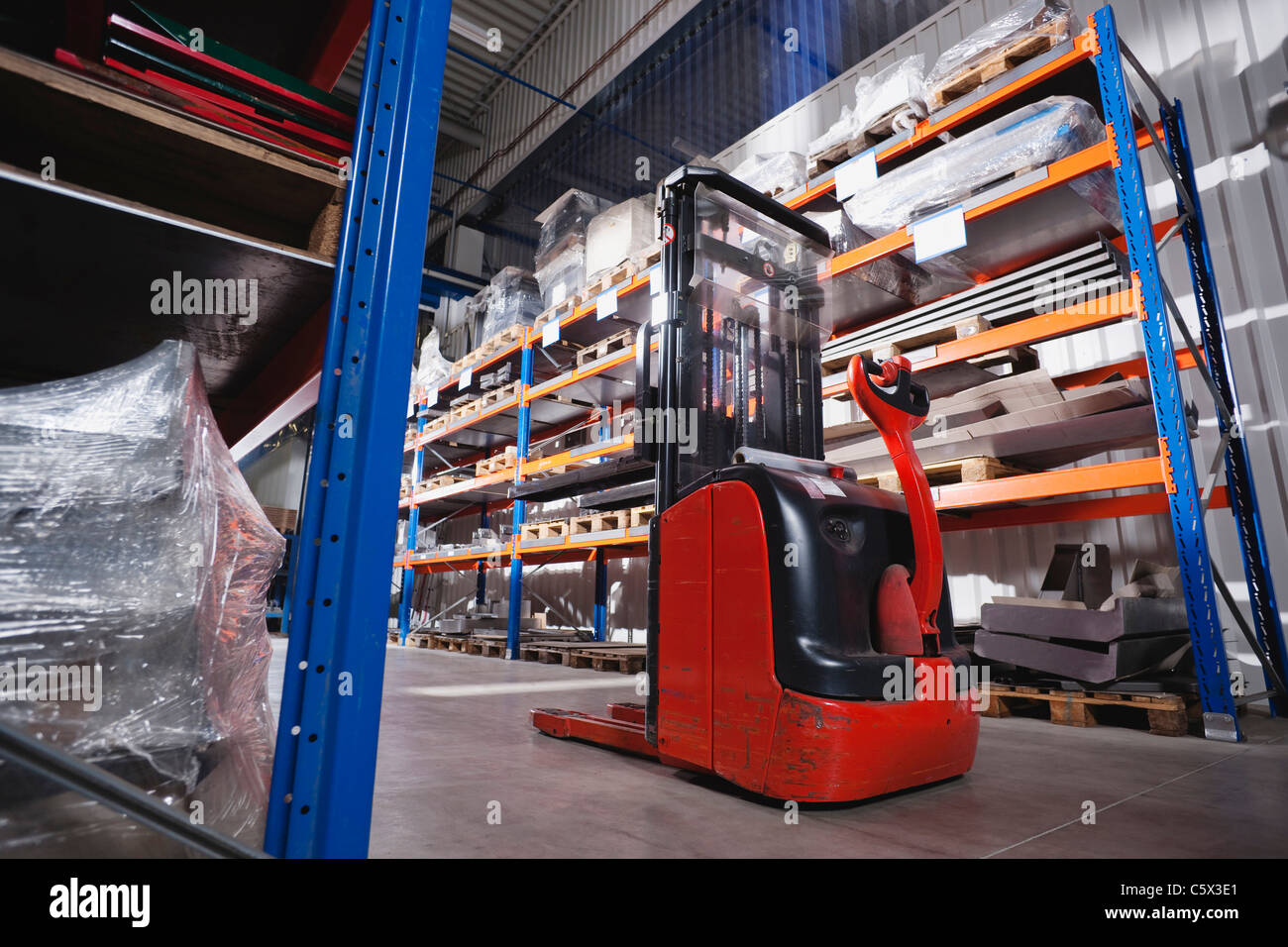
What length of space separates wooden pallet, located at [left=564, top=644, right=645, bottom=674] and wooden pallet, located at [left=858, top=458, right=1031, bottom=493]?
2.79 m

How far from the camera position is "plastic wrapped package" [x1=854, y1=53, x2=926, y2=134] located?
4.39 m

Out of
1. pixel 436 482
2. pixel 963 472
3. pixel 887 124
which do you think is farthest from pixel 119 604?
pixel 436 482

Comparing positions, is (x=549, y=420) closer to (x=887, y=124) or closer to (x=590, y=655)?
(x=590, y=655)

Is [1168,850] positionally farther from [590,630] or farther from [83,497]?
[590,630]

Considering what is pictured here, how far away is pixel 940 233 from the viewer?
3.93 meters

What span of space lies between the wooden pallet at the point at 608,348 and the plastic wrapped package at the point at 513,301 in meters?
1.50

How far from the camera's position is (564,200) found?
7.59m

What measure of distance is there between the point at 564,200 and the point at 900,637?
6.90m

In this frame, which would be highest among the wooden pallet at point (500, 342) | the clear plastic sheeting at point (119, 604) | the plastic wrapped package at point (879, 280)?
the wooden pallet at point (500, 342)

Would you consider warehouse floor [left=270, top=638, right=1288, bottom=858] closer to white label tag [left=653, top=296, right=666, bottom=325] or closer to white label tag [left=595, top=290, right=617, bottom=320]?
white label tag [left=653, top=296, right=666, bottom=325]

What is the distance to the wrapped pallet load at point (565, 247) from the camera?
23.2 ft

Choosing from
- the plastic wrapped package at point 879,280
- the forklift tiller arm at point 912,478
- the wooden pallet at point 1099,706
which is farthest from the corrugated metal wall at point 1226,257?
the forklift tiller arm at point 912,478

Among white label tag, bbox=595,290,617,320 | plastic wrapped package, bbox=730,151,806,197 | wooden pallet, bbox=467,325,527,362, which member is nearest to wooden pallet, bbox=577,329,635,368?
white label tag, bbox=595,290,617,320

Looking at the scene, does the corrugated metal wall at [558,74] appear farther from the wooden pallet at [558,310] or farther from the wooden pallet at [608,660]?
the wooden pallet at [608,660]
